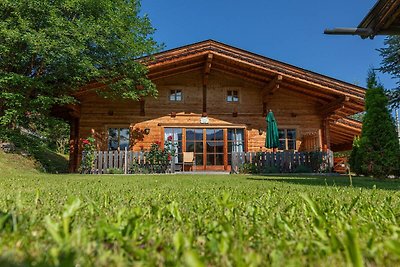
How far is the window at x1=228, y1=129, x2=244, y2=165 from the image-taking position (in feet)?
54.1

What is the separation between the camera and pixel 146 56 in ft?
47.6

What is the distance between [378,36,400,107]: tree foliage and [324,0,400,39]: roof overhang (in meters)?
13.5

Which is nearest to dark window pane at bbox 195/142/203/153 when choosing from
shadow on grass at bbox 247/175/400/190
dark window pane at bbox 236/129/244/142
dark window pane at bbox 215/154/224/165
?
dark window pane at bbox 215/154/224/165

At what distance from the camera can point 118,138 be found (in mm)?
15891

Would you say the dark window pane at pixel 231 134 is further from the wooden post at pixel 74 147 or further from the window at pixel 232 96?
the wooden post at pixel 74 147

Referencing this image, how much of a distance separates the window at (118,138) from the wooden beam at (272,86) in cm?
760

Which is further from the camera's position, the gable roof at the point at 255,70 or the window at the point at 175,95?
the window at the point at 175,95

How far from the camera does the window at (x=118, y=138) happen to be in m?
15.9

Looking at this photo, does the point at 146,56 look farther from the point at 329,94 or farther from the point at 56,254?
the point at 56,254

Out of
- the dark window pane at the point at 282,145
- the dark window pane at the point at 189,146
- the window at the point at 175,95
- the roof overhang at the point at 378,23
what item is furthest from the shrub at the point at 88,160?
the roof overhang at the point at 378,23

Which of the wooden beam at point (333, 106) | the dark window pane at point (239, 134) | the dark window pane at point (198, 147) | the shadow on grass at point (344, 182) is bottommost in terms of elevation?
the shadow on grass at point (344, 182)

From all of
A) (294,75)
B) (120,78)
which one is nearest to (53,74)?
(120,78)

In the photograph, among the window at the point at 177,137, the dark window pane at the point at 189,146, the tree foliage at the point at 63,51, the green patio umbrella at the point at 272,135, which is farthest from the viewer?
the dark window pane at the point at 189,146

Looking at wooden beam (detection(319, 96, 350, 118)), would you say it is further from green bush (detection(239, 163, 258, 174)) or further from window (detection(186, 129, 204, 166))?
window (detection(186, 129, 204, 166))
